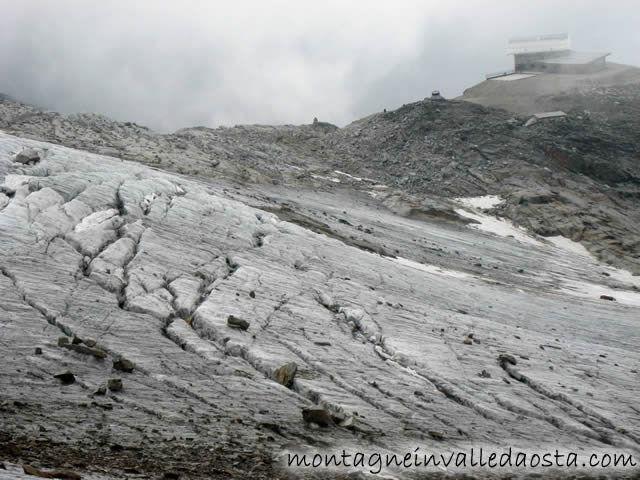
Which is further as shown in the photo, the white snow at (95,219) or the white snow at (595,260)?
the white snow at (595,260)

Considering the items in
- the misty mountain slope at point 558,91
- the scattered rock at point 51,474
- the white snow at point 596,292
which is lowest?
the white snow at point 596,292

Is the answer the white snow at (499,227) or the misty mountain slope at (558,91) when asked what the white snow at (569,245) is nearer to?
the white snow at (499,227)

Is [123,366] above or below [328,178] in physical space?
below

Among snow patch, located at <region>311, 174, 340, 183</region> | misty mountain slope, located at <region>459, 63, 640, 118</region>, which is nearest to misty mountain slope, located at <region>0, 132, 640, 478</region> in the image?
snow patch, located at <region>311, 174, 340, 183</region>

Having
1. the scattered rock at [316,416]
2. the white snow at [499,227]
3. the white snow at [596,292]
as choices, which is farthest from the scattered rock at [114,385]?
the white snow at [499,227]

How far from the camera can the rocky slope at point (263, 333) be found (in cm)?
1539

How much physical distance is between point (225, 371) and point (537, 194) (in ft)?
170

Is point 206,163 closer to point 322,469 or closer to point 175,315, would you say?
A: point 175,315

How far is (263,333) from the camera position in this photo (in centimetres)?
2167

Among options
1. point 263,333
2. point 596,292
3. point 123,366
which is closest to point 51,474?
point 123,366

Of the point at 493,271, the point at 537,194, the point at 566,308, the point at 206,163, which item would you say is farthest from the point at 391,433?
the point at 537,194

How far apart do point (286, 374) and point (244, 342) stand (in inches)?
93.0

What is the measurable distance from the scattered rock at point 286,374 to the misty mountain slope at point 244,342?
0.22ft

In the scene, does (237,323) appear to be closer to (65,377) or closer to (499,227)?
(65,377)
